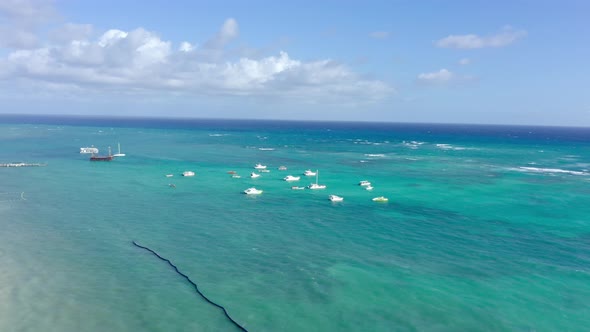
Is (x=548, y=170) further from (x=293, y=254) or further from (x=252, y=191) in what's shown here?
(x=293, y=254)

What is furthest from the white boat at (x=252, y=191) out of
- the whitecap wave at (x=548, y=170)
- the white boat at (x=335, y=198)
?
the whitecap wave at (x=548, y=170)

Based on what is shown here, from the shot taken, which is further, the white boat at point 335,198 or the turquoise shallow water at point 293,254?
the white boat at point 335,198

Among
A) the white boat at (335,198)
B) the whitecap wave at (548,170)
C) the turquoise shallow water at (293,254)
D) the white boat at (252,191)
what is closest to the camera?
the turquoise shallow water at (293,254)

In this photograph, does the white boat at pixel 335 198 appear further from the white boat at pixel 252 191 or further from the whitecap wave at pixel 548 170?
the whitecap wave at pixel 548 170

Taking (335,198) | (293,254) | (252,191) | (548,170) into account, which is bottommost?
(293,254)

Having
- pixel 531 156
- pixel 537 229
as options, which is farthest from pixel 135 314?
pixel 531 156

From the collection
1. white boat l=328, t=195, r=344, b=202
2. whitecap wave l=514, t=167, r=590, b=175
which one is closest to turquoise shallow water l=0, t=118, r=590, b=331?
white boat l=328, t=195, r=344, b=202

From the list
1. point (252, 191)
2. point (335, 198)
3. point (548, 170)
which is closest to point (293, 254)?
point (335, 198)

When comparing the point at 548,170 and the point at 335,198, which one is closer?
the point at 335,198

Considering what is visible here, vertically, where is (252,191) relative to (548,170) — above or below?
below
